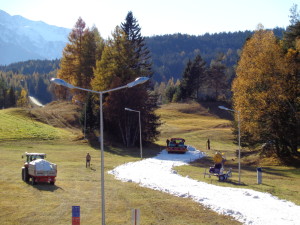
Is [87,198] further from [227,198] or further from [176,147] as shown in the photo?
[176,147]

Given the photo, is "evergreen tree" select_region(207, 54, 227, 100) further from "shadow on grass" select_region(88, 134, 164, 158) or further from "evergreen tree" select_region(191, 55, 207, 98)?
"shadow on grass" select_region(88, 134, 164, 158)

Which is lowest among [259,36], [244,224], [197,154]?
[197,154]

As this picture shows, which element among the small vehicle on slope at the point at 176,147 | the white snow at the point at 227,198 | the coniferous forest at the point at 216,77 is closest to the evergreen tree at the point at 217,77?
the coniferous forest at the point at 216,77

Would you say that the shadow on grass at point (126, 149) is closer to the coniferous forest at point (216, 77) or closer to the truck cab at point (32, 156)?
the coniferous forest at point (216, 77)

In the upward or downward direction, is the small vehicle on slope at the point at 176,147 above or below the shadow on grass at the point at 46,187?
below

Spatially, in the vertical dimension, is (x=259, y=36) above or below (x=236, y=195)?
above

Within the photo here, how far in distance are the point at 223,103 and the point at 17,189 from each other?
93.7 metres

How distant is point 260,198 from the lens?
21609 millimetres

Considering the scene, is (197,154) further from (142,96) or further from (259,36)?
(259,36)

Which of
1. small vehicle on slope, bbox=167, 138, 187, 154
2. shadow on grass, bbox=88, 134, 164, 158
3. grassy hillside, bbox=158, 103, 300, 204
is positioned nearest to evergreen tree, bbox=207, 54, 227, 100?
grassy hillside, bbox=158, 103, 300, 204

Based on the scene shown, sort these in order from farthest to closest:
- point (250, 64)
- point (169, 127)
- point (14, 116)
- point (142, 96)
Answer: point (169, 127)
point (14, 116)
point (142, 96)
point (250, 64)

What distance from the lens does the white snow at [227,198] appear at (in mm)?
17747

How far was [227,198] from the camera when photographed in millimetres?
21844

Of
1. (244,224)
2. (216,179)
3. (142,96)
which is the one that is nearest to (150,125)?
(142,96)
